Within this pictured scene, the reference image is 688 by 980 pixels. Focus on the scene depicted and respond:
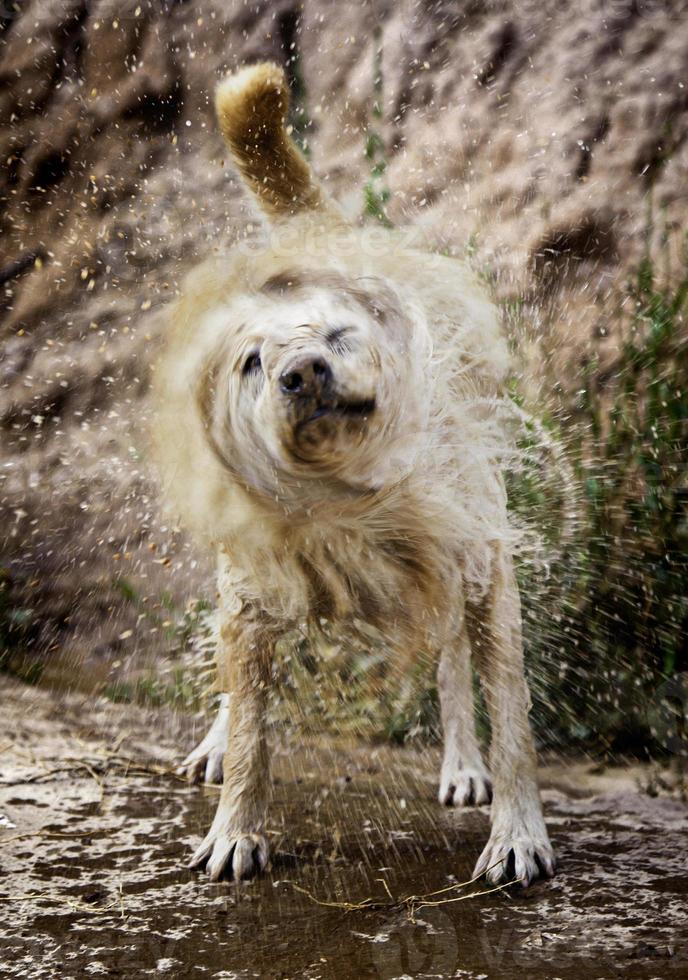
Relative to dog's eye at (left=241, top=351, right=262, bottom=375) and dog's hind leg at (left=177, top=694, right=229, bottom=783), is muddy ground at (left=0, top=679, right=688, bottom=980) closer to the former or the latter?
dog's hind leg at (left=177, top=694, right=229, bottom=783)

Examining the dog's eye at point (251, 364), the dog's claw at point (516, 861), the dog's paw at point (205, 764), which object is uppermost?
the dog's eye at point (251, 364)

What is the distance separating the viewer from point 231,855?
212 centimetres

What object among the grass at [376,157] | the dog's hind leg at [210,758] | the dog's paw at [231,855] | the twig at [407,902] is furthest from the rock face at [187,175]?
the twig at [407,902]

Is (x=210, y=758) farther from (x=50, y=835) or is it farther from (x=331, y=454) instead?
(x=331, y=454)

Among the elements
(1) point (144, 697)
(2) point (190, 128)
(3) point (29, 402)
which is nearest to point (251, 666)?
(1) point (144, 697)

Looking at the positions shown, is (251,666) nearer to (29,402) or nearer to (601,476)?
(601,476)

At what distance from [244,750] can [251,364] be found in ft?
3.07

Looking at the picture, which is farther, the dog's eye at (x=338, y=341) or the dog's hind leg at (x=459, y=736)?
the dog's hind leg at (x=459, y=736)

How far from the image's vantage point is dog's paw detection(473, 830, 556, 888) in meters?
2.01

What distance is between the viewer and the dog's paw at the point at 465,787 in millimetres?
2498

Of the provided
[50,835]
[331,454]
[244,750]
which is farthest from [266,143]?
[50,835]

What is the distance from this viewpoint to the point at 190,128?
193 inches

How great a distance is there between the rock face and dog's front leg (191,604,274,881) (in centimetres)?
169

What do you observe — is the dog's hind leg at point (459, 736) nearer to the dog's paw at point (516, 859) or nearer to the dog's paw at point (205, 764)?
the dog's paw at point (516, 859)
